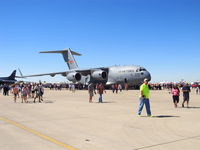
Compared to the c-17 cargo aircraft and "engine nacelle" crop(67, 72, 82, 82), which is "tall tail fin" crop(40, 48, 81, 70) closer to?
the c-17 cargo aircraft

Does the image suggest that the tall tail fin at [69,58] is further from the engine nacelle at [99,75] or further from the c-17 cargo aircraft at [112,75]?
the engine nacelle at [99,75]

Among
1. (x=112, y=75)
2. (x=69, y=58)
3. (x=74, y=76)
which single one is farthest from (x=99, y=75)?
(x=69, y=58)

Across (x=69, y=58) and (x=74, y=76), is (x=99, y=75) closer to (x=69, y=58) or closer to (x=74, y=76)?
(x=74, y=76)

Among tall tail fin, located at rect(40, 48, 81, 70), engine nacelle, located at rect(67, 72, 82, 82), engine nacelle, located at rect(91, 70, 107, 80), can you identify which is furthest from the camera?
tall tail fin, located at rect(40, 48, 81, 70)

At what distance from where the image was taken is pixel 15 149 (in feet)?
16.8

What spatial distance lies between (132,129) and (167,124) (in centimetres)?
151

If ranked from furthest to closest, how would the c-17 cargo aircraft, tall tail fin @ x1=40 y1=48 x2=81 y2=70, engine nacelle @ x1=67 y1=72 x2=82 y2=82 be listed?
tall tail fin @ x1=40 y1=48 x2=81 y2=70 → engine nacelle @ x1=67 y1=72 x2=82 y2=82 → the c-17 cargo aircraft

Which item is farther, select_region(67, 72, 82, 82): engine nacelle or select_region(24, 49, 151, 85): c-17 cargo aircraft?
select_region(67, 72, 82, 82): engine nacelle

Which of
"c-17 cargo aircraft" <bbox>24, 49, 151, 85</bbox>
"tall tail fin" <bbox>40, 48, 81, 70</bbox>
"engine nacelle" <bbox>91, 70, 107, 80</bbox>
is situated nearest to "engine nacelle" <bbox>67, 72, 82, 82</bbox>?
"c-17 cargo aircraft" <bbox>24, 49, 151, 85</bbox>

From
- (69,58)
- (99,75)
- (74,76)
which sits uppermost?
(69,58)

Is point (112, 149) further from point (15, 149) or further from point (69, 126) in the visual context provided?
point (69, 126)

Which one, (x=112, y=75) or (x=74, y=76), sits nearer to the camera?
(x=112, y=75)

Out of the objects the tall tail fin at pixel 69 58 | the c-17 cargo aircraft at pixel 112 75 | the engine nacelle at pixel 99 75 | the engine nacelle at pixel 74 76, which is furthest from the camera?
the tall tail fin at pixel 69 58

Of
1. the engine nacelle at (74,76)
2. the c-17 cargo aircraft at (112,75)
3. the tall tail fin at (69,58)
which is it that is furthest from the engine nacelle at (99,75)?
the tall tail fin at (69,58)
